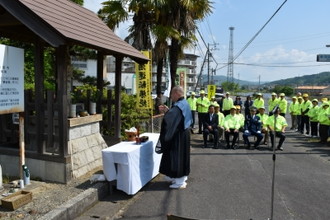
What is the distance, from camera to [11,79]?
18.0 feet

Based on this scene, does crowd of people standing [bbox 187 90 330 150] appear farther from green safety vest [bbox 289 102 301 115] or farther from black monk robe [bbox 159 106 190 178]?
black monk robe [bbox 159 106 190 178]

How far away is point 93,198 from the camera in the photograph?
5.68 metres

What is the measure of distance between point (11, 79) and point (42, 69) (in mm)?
1071

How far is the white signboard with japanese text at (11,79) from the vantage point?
5262 millimetres

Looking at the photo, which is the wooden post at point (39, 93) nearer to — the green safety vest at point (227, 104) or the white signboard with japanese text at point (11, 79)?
the white signboard with japanese text at point (11, 79)

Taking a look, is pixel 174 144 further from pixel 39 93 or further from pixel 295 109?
pixel 295 109

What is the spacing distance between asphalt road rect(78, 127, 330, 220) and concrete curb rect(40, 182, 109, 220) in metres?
0.12

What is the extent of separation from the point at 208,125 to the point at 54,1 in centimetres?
670

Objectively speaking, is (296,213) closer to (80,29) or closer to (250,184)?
(250,184)

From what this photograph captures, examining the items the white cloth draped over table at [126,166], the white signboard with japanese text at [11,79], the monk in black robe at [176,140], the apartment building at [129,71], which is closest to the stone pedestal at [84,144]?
the white cloth draped over table at [126,166]

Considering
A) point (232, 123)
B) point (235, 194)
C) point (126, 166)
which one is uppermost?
point (232, 123)

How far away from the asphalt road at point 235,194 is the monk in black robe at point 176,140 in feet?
1.14

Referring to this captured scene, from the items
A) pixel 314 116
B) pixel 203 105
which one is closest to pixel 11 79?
pixel 203 105

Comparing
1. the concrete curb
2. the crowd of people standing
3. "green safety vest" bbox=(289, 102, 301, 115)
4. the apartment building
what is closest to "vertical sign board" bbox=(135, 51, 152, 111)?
the crowd of people standing
